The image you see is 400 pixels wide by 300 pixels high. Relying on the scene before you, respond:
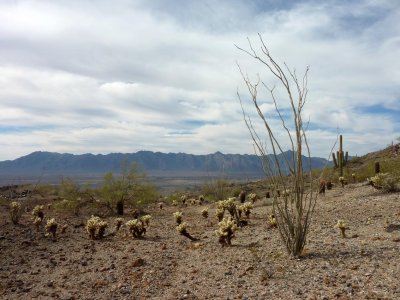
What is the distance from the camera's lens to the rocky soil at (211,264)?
5.21 m

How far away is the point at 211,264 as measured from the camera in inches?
261

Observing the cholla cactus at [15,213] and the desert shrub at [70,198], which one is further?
the desert shrub at [70,198]

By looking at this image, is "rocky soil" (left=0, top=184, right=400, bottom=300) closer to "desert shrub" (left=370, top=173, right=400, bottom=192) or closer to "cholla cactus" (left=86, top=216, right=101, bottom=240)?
"cholla cactus" (left=86, top=216, right=101, bottom=240)

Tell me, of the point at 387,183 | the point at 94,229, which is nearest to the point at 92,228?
the point at 94,229

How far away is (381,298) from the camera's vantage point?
448 cm

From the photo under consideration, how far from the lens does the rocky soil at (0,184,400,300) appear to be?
5207 millimetres

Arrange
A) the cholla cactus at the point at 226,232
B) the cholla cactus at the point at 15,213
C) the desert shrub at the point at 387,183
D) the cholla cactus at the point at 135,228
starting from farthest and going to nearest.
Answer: the desert shrub at the point at 387,183, the cholla cactus at the point at 15,213, the cholla cactus at the point at 135,228, the cholla cactus at the point at 226,232

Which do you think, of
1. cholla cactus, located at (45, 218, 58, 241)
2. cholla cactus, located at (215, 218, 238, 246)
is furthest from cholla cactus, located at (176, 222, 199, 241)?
cholla cactus, located at (45, 218, 58, 241)

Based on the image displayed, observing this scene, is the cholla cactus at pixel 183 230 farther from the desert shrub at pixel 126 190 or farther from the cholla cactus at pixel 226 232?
the desert shrub at pixel 126 190

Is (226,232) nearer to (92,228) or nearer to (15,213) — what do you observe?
(92,228)

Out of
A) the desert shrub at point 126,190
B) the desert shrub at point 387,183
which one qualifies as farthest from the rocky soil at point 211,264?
the desert shrub at point 126,190

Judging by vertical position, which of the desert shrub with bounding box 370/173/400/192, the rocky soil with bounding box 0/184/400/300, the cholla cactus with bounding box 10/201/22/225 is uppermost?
the desert shrub with bounding box 370/173/400/192

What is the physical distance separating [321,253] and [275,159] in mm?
1661

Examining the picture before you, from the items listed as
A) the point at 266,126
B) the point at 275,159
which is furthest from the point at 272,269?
the point at 266,126
